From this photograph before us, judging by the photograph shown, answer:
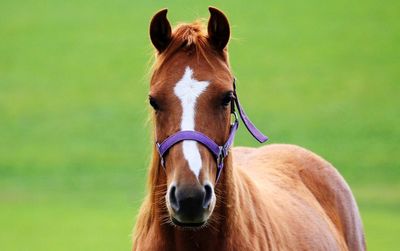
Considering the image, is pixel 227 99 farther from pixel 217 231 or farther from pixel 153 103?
pixel 217 231

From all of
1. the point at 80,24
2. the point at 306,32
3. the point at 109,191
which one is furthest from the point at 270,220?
the point at 80,24

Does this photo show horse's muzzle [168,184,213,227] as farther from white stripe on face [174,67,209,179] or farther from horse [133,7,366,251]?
white stripe on face [174,67,209,179]

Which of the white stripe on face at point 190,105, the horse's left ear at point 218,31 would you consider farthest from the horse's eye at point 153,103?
the horse's left ear at point 218,31

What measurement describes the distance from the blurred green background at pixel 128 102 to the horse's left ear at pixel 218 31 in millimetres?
10158

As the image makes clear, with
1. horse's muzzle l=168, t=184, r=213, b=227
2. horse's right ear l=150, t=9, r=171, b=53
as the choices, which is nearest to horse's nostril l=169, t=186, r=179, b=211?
horse's muzzle l=168, t=184, r=213, b=227

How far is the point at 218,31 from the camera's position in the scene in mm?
5543

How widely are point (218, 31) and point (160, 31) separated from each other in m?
0.34

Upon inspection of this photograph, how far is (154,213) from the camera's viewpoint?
18.5 feet

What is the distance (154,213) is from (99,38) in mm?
31909

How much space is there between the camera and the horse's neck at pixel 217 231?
5.48m

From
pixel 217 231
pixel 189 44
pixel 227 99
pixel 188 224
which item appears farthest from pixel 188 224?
pixel 189 44

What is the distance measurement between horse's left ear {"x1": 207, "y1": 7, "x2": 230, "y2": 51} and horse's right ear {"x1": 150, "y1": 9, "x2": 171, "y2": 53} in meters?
0.24

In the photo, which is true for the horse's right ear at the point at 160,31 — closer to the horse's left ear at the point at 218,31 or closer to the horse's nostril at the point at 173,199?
the horse's left ear at the point at 218,31

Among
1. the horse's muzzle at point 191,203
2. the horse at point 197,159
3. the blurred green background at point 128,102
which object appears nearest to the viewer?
the horse's muzzle at point 191,203
